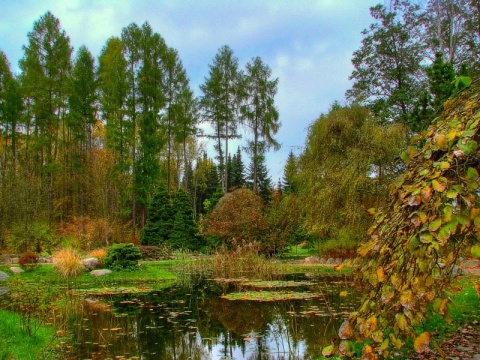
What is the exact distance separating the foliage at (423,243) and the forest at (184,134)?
32.1ft

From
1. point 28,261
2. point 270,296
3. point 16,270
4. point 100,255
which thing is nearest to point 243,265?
point 100,255

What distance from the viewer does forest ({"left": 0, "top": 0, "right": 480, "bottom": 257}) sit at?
15.7 metres

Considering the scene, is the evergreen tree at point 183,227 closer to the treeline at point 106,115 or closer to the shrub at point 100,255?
the treeline at point 106,115

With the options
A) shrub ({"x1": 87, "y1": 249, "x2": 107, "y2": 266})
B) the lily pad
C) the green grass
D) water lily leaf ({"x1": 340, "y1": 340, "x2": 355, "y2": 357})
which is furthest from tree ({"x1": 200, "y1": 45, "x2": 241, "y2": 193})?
water lily leaf ({"x1": 340, "y1": 340, "x2": 355, "y2": 357})

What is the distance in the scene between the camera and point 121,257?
14336mm

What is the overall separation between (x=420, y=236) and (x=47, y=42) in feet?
94.0

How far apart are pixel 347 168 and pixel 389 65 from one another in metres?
11.6

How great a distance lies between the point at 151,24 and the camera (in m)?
28.6

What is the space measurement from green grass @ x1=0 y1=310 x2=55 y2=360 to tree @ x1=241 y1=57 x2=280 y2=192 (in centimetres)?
2499

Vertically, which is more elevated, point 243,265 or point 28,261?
point 28,261

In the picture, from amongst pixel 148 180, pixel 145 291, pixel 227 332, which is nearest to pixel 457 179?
pixel 227 332

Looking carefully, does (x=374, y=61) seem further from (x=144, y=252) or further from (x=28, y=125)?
(x=28, y=125)

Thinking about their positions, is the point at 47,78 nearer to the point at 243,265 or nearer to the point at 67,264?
the point at 67,264

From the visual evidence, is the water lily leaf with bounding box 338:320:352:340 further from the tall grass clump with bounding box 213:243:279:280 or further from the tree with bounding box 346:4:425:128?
the tree with bounding box 346:4:425:128
